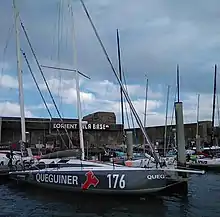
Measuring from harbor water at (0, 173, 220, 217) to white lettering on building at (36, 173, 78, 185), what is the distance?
702 mm

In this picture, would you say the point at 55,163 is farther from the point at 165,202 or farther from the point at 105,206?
the point at 165,202

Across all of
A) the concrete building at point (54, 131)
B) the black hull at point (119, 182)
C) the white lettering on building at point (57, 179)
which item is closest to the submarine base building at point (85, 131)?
the concrete building at point (54, 131)

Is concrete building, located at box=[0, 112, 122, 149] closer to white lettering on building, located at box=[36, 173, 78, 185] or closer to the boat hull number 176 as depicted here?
white lettering on building, located at box=[36, 173, 78, 185]

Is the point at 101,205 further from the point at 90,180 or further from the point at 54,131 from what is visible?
the point at 54,131

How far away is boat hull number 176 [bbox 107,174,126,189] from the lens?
1702 centimetres

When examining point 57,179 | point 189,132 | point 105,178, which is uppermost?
point 189,132

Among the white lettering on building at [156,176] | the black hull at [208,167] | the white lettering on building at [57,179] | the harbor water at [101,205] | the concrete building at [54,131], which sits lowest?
the black hull at [208,167]

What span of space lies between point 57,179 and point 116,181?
12.4 ft

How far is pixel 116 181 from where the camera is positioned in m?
17.1

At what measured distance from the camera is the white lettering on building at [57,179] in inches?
721

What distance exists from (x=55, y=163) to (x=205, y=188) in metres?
10.0

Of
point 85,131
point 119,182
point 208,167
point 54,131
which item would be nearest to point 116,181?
point 119,182

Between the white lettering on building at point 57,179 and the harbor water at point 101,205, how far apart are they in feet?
2.30

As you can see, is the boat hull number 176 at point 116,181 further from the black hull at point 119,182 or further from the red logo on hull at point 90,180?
the red logo on hull at point 90,180
